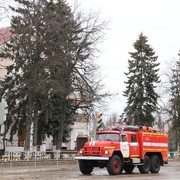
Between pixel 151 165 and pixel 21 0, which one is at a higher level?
pixel 21 0

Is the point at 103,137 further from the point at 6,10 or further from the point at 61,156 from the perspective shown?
the point at 61,156

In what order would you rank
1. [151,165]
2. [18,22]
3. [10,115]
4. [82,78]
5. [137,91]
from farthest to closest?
[137,91]
[10,115]
[82,78]
[18,22]
[151,165]

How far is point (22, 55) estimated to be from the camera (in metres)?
32.0

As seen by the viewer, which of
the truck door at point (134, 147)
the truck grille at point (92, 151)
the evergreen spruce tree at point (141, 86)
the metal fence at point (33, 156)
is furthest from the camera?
the evergreen spruce tree at point (141, 86)

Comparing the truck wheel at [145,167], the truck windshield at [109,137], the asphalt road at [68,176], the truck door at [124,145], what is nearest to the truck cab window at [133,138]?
the truck door at [124,145]

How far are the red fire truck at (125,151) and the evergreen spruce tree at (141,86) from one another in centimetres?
2501

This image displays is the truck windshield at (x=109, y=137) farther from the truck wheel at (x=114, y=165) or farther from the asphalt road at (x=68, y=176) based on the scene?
the asphalt road at (x=68, y=176)

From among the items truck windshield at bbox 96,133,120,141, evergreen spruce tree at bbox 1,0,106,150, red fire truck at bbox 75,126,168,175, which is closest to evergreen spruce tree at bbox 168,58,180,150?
evergreen spruce tree at bbox 1,0,106,150

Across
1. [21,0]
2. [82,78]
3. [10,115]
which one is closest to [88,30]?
[82,78]

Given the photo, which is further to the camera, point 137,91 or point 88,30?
point 137,91

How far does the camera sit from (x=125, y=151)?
22.4 m

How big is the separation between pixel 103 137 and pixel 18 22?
13.8 m

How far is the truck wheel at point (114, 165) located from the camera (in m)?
21.2

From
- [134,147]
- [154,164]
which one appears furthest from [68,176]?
[154,164]
